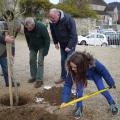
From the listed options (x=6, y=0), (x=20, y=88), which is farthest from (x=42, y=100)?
(x=6, y=0)

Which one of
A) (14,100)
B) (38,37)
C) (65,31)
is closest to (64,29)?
(65,31)

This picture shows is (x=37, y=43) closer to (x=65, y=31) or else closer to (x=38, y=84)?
(x=65, y=31)

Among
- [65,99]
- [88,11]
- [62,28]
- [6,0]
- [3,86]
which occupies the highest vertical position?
[6,0]

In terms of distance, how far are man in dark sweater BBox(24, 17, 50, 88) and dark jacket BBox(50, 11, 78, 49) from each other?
10.6 inches

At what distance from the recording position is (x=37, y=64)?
863cm

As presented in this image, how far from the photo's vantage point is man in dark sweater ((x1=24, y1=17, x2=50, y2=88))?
8.12 m

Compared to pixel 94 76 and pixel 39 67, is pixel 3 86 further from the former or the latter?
pixel 94 76

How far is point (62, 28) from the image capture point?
8.19m

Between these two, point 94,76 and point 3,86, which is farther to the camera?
point 3,86

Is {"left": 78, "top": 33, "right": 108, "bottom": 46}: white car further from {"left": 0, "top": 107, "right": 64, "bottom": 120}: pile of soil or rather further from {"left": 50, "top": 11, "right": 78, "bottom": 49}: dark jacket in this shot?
{"left": 0, "top": 107, "right": 64, "bottom": 120}: pile of soil

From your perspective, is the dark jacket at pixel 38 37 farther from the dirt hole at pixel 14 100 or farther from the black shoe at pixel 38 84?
the dirt hole at pixel 14 100

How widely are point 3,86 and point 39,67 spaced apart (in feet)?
2.84

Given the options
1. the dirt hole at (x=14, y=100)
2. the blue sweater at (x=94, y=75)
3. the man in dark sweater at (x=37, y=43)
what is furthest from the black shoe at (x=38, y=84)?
the blue sweater at (x=94, y=75)

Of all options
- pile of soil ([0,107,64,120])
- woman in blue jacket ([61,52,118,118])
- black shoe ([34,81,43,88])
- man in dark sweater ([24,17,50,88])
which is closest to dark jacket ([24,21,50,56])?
man in dark sweater ([24,17,50,88])
